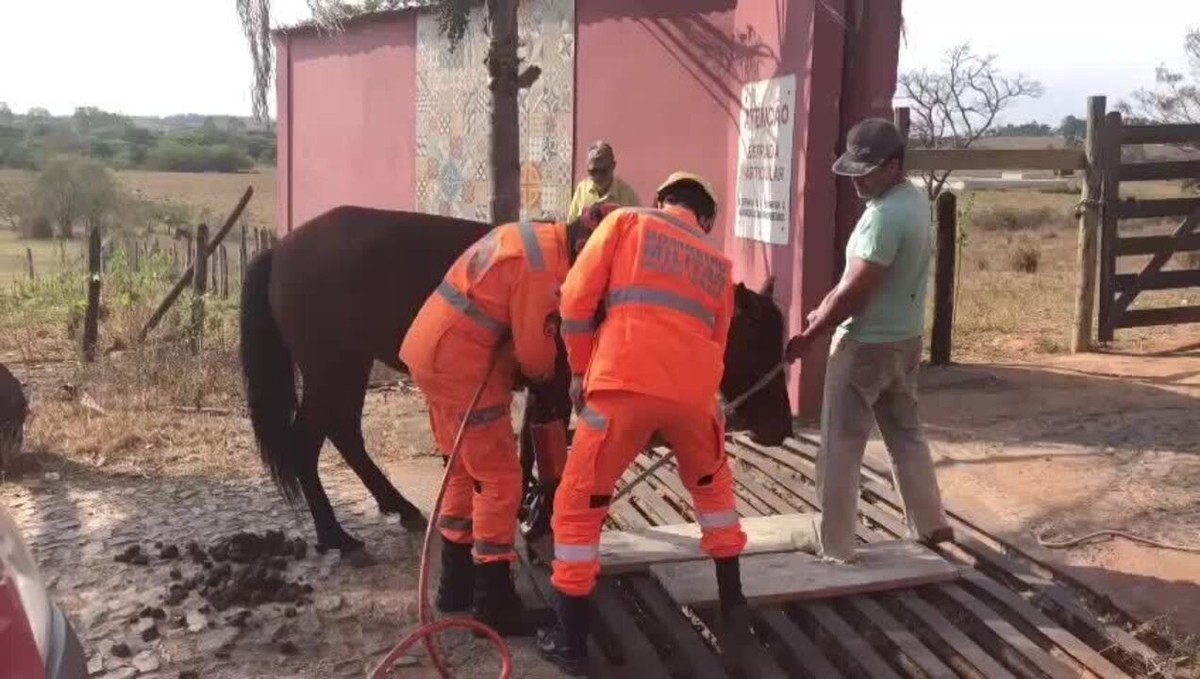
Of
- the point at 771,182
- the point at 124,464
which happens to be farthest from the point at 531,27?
the point at 124,464

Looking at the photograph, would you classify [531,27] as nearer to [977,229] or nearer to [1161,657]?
[1161,657]

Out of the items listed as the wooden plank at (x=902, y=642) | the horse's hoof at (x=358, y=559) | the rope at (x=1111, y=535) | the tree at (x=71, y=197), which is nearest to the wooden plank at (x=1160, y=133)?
the rope at (x=1111, y=535)

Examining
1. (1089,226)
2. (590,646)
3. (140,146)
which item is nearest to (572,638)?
(590,646)

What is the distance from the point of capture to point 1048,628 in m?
3.92

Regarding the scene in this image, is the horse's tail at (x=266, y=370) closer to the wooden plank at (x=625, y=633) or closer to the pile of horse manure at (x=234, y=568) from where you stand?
the pile of horse manure at (x=234, y=568)

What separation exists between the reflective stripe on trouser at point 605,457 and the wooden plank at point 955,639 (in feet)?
3.02

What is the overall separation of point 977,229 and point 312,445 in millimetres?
24980

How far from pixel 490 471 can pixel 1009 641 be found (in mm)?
1870

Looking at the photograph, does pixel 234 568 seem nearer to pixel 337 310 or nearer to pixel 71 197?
pixel 337 310

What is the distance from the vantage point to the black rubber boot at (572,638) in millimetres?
3686

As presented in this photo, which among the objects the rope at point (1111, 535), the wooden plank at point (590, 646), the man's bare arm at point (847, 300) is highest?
the man's bare arm at point (847, 300)

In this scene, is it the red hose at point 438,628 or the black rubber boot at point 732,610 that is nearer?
the red hose at point 438,628

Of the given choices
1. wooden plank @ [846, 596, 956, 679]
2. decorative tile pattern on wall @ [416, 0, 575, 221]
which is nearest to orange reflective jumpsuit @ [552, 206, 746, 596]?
wooden plank @ [846, 596, 956, 679]

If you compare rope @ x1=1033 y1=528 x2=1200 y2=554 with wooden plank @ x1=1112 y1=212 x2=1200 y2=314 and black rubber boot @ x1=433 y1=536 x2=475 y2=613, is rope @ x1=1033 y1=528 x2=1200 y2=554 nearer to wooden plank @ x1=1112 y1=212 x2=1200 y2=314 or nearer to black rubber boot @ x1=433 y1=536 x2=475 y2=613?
black rubber boot @ x1=433 y1=536 x2=475 y2=613
